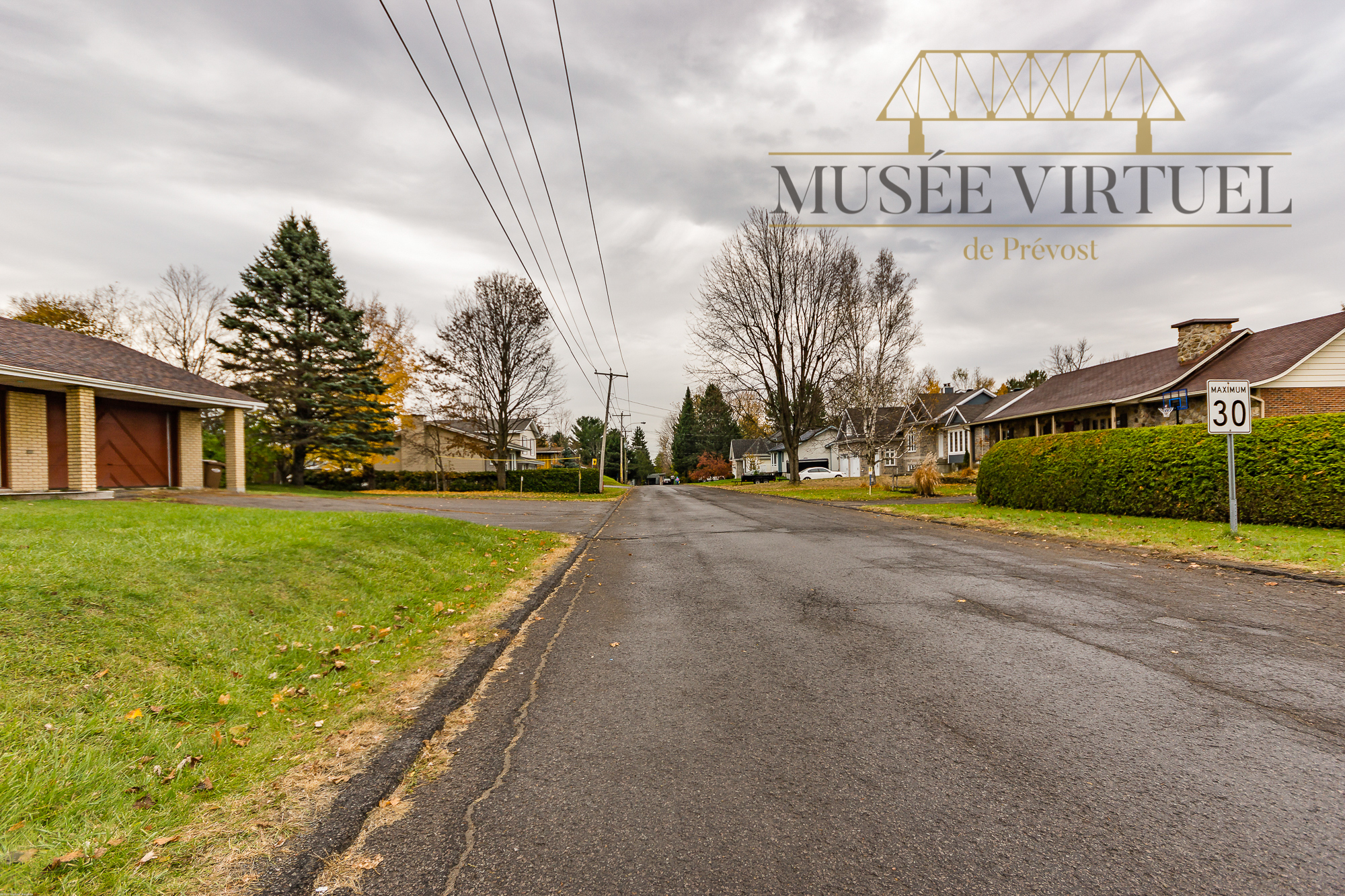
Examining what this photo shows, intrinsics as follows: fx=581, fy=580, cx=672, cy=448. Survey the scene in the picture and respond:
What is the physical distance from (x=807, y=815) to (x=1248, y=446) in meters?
14.4

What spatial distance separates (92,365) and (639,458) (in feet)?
298

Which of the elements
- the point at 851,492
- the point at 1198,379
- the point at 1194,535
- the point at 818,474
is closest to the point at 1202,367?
the point at 1198,379

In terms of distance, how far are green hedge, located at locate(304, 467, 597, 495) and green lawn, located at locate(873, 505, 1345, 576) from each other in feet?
86.3

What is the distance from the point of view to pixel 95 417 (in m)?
16.9

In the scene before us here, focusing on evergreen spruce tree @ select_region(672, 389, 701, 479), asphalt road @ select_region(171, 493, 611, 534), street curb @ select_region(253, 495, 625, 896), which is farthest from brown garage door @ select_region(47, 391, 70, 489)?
evergreen spruce tree @ select_region(672, 389, 701, 479)

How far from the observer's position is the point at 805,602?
6262 mm

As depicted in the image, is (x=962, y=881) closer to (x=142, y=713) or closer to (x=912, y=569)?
(x=142, y=713)

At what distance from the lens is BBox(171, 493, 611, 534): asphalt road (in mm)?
14383

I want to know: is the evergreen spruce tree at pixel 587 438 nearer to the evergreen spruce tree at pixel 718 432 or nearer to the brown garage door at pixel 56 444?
A: the evergreen spruce tree at pixel 718 432

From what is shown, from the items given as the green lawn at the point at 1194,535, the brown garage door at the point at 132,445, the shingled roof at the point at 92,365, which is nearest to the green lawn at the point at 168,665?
the shingled roof at the point at 92,365

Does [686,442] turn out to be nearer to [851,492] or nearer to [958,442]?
[958,442]

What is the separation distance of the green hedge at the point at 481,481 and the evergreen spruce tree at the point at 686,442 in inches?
1870

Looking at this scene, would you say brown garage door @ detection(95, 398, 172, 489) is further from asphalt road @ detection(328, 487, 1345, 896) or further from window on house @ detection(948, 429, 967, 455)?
window on house @ detection(948, 429, 967, 455)

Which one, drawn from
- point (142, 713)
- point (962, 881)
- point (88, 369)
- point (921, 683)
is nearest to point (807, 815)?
point (962, 881)
